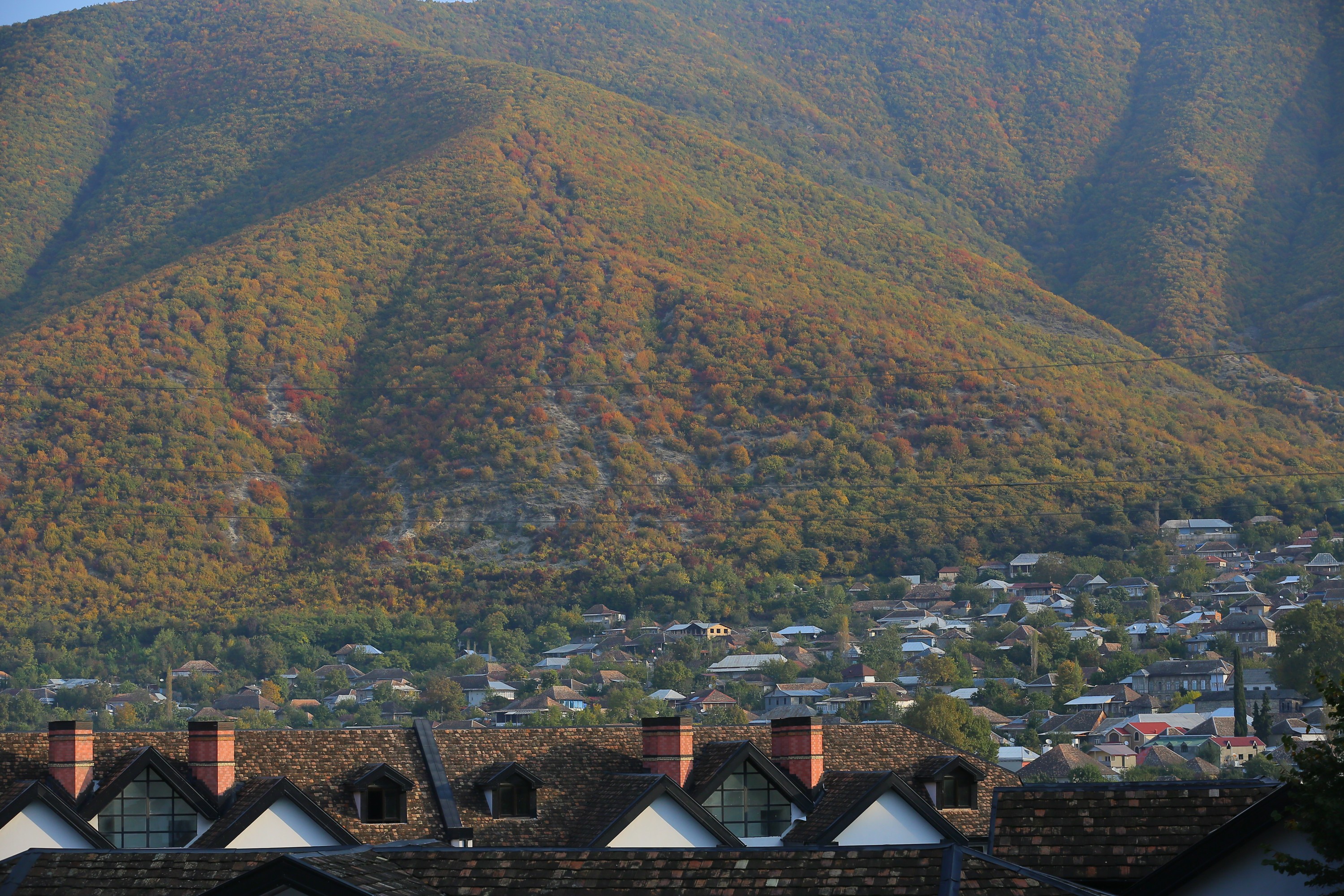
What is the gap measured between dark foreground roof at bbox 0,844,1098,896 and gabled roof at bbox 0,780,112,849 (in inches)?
532

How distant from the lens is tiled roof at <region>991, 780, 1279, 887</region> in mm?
14797

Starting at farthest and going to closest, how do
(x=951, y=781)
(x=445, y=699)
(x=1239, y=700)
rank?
(x=445, y=699) < (x=1239, y=700) < (x=951, y=781)

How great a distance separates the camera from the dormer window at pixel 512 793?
29.8 metres

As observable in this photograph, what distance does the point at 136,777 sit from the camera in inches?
1110

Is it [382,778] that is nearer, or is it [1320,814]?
[1320,814]

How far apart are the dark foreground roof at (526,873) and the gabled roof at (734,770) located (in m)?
15.8

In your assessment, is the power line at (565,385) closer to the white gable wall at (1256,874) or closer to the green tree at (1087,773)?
the green tree at (1087,773)

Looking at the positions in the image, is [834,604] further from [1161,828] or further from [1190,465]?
[1161,828]

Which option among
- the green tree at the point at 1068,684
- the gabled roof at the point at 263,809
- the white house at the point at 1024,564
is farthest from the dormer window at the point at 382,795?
the white house at the point at 1024,564

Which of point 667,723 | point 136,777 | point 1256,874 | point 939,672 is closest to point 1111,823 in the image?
point 1256,874

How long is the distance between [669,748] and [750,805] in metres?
1.75

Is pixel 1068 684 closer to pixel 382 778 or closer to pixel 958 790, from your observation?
pixel 958 790

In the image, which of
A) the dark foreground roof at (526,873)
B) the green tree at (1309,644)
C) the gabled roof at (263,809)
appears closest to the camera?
the dark foreground roof at (526,873)

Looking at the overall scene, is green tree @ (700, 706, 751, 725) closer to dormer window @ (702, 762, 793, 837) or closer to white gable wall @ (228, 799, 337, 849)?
dormer window @ (702, 762, 793, 837)
